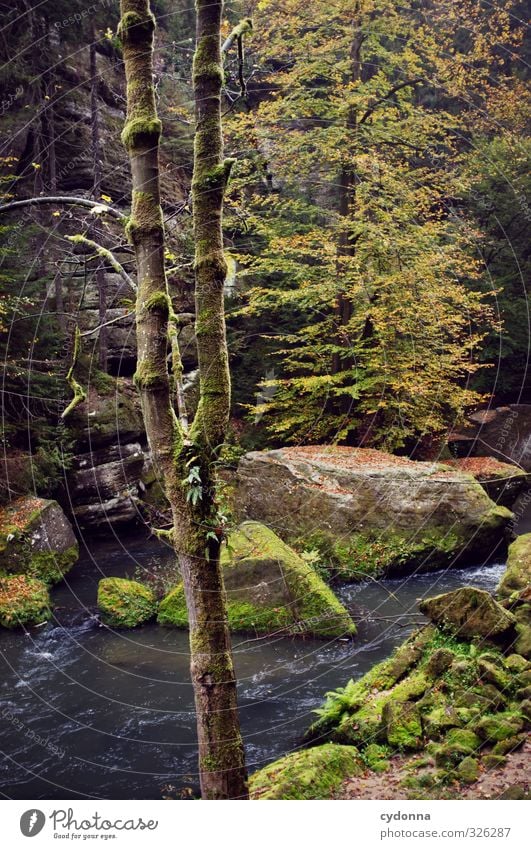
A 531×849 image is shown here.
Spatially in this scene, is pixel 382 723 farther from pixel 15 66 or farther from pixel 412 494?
pixel 15 66

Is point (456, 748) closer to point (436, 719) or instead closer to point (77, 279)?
point (436, 719)

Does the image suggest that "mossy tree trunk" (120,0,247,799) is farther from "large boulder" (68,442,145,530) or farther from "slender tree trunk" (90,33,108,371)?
"slender tree trunk" (90,33,108,371)

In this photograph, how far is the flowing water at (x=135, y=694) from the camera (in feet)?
20.0

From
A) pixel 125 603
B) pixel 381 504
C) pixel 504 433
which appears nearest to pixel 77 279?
pixel 125 603

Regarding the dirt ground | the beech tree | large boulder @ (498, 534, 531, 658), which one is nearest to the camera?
the dirt ground

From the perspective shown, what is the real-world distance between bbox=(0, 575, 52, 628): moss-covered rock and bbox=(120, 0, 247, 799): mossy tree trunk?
6.37 meters

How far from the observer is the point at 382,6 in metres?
13.6

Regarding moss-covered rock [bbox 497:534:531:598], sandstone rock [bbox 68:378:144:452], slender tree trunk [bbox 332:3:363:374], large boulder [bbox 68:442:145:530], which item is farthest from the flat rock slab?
sandstone rock [bbox 68:378:144:452]

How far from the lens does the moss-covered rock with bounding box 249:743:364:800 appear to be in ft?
15.0

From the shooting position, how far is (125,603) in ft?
31.9

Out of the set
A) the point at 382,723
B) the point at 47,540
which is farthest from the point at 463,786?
the point at 47,540

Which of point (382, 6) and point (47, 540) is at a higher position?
point (382, 6)

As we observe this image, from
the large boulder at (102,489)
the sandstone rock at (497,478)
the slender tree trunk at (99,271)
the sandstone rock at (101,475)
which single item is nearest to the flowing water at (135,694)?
the large boulder at (102,489)

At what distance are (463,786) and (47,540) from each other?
8.72 m
